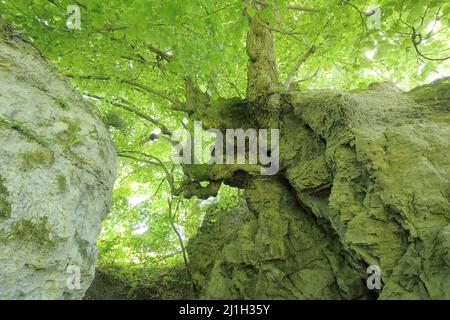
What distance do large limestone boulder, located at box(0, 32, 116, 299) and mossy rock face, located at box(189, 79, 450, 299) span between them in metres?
3.31

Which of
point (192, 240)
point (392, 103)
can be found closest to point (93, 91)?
point (192, 240)

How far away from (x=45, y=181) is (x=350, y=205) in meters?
4.26

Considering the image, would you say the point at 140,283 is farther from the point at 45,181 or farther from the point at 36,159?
the point at 36,159

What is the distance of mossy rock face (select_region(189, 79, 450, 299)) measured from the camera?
3.85 meters

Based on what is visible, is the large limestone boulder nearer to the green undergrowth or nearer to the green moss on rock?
the green moss on rock

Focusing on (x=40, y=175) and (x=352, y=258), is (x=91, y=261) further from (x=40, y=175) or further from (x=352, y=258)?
(x=352, y=258)

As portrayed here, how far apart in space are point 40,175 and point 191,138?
470cm

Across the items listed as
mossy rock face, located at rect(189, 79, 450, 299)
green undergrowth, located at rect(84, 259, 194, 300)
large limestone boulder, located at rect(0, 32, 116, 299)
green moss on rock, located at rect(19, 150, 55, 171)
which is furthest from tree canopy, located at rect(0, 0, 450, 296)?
green moss on rock, located at rect(19, 150, 55, 171)

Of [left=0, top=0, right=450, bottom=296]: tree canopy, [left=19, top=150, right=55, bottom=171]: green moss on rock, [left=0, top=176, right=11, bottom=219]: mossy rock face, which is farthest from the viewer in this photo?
[left=0, top=0, right=450, bottom=296]: tree canopy

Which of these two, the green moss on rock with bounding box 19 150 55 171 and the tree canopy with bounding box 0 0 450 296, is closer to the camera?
the green moss on rock with bounding box 19 150 55 171

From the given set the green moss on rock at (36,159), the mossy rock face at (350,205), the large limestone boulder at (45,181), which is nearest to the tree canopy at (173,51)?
the mossy rock face at (350,205)

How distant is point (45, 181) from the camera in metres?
3.53

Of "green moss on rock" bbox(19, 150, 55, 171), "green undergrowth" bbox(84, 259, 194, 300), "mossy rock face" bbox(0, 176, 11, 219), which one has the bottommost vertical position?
"green undergrowth" bbox(84, 259, 194, 300)

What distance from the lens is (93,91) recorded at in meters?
8.53
